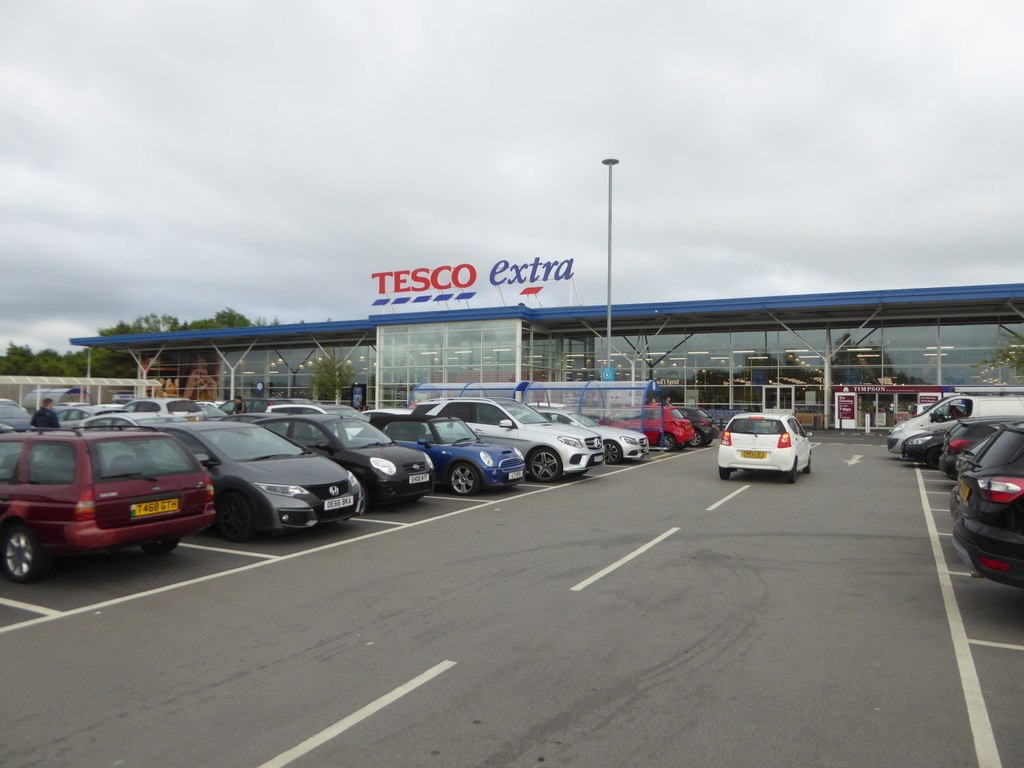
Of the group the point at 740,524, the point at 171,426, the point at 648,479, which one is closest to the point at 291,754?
the point at 171,426

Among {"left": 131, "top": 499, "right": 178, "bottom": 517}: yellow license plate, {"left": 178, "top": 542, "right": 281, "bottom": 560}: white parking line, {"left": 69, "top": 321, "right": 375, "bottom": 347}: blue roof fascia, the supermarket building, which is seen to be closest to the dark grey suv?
{"left": 178, "top": 542, "right": 281, "bottom": 560}: white parking line

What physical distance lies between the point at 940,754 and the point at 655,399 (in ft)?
68.1

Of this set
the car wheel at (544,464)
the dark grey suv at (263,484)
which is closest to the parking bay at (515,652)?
the dark grey suv at (263,484)

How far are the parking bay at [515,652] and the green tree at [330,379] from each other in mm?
36511

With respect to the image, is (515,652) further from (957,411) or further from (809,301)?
(809,301)

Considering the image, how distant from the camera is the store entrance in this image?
1506 inches

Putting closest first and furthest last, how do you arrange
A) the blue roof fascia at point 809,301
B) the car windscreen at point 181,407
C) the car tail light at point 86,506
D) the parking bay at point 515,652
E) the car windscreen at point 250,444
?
the parking bay at point 515,652 < the car tail light at point 86,506 < the car windscreen at point 250,444 < the car windscreen at point 181,407 < the blue roof fascia at point 809,301

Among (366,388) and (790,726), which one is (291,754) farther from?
(366,388)

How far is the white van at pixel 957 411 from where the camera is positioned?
19.2 metres

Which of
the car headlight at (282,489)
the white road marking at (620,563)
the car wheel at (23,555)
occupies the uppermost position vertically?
the car headlight at (282,489)

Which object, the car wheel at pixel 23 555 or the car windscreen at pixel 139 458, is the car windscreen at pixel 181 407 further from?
the car wheel at pixel 23 555

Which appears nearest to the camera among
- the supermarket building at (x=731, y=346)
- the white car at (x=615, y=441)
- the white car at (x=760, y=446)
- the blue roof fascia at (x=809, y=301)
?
the white car at (x=760, y=446)

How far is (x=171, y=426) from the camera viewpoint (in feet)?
31.1

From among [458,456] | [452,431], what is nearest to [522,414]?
[452,431]
